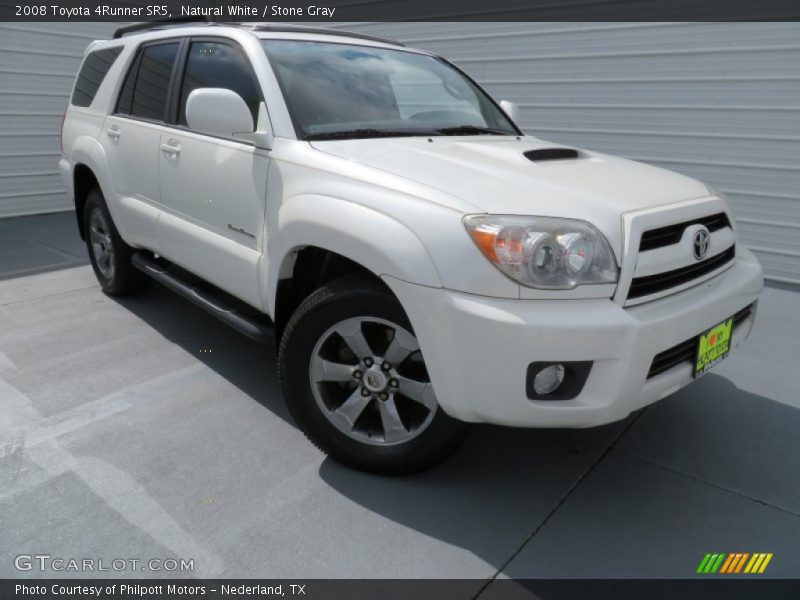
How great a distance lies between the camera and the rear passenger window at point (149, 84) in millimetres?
3580

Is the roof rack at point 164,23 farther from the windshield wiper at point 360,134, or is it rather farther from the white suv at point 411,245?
the windshield wiper at point 360,134

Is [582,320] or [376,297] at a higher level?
[582,320]

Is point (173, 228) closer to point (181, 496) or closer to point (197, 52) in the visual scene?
point (197, 52)

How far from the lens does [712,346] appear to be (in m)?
2.39

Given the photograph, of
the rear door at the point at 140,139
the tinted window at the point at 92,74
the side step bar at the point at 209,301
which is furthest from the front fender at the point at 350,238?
the tinted window at the point at 92,74

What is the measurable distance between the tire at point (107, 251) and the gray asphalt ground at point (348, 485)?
0.91 m

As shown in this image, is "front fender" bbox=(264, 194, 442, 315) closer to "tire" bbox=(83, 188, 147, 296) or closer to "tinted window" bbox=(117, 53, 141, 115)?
"tinted window" bbox=(117, 53, 141, 115)

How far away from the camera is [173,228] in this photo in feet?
11.1

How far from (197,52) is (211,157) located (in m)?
0.73

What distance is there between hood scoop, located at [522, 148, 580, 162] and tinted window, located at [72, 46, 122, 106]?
3.03 m

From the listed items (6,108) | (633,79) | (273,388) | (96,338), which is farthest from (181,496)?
(6,108)

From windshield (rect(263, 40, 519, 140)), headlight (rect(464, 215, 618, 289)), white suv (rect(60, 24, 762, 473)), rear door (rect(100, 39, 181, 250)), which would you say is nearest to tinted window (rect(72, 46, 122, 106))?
rear door (rect(100, 39, 181, 250))

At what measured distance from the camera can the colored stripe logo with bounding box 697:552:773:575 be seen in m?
2.10
